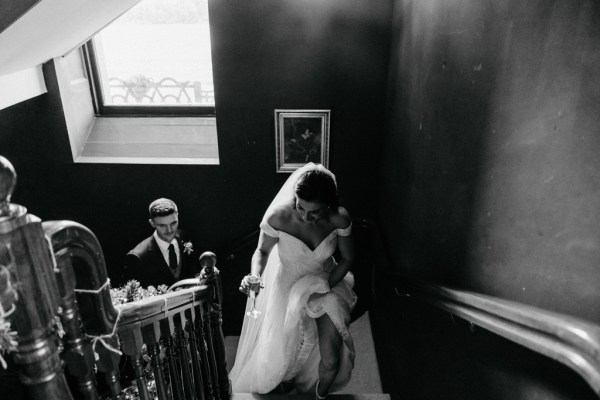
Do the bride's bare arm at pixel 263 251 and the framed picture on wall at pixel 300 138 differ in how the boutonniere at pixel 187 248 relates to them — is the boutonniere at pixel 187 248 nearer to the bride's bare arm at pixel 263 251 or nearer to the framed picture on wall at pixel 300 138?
the bride's bare arm at pixel 263 251

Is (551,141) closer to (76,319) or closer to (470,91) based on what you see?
(470,91)

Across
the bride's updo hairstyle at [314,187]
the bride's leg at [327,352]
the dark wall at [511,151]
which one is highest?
the dark wall at [511,151]

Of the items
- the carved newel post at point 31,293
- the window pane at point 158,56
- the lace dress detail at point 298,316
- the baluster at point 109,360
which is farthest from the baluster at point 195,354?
the window pane at point 158,56

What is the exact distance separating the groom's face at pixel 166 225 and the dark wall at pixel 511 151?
204cm

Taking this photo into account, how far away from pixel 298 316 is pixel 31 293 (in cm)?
227

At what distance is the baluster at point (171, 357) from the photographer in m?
1.73

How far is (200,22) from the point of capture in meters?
4.54

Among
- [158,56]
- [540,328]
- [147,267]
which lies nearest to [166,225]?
[147,267]

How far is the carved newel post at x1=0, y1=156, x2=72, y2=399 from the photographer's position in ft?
2.82

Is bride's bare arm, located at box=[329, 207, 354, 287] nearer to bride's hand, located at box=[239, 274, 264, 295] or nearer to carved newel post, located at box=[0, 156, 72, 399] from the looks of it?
bride's hand, located at box=[239, 274, 264, 295]

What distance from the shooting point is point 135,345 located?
149 centimetres

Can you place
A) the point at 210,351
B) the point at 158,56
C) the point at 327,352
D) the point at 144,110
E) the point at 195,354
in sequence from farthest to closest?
the point at 144,110, the point at 158,56, the point at 327,352, the point at 210,351, the point at 195,354

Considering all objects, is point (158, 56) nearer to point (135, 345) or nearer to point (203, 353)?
point (203, 353)

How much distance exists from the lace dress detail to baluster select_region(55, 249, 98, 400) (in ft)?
A: 6.20
